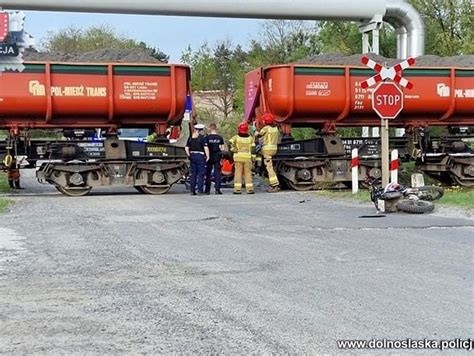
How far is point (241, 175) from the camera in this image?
17078 millimetres

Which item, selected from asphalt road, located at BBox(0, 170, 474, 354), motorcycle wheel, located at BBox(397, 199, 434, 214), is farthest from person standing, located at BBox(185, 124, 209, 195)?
motorcycle wheel, located at BBox(397, 199, 434, 214)

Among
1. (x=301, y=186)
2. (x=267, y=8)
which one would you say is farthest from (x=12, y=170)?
(x=267, y=8)

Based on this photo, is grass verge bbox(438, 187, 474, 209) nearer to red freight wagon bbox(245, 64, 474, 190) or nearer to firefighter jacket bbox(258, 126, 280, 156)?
red freight wagon bbox(245, 64, 474, 190)

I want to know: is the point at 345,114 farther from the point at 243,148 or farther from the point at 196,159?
the point at 196,159

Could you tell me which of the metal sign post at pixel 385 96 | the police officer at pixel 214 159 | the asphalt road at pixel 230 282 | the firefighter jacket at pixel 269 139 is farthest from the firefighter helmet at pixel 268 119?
the asphalt road at pixel 230 282

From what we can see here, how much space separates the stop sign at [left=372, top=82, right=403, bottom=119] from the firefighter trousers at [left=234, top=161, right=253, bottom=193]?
4.23 meters

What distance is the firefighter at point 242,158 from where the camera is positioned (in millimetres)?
16969

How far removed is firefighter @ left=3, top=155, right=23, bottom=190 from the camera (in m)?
16.5

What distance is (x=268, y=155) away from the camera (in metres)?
17.2

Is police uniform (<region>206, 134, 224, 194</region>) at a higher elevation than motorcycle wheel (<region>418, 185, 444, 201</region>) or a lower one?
higher

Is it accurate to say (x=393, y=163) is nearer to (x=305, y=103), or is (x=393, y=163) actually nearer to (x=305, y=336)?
(x=305, y=103)

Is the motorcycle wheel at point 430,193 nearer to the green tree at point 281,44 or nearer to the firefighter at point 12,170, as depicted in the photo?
the firefighter at point 12,170

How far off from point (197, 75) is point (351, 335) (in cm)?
4691

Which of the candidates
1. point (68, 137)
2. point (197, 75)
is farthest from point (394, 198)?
point (197, 75)
